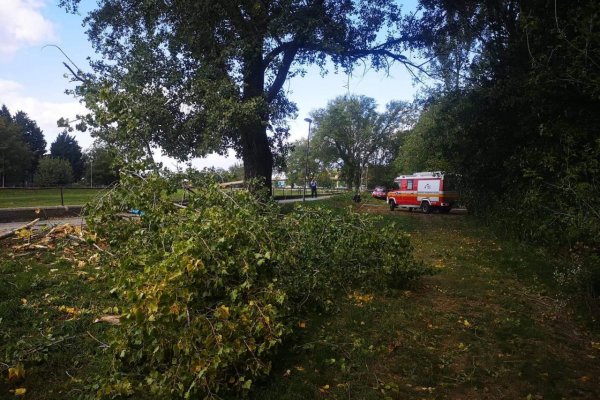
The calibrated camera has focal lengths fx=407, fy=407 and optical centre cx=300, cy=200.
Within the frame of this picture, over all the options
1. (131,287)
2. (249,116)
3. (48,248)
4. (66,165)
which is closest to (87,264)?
(48,248)

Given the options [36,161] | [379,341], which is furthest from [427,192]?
[36,161]

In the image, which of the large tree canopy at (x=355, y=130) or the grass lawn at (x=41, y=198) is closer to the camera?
the grass lawn at (x=41, y=198)

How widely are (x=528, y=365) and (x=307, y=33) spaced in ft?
32.1

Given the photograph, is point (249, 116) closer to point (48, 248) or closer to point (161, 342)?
point (48, 248)

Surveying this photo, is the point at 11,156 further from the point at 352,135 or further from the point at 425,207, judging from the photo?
the point at 425,207

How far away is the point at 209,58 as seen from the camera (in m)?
11.5

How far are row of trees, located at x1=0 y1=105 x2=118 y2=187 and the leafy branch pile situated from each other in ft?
102

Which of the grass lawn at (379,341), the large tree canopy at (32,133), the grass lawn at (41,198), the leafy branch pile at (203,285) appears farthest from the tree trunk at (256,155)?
the large tree canopy at (32,133)

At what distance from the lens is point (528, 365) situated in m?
3.96

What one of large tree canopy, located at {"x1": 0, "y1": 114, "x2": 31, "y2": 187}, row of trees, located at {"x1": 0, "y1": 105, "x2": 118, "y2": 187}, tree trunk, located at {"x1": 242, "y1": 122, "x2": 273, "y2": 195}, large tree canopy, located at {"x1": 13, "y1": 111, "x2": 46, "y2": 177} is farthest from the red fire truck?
large tree canopy, located at {"x1": 13, "y1": 111, "x2": 46, "y2": 177}

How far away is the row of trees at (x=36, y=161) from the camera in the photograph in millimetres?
40719

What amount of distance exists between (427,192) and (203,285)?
20.1 meters

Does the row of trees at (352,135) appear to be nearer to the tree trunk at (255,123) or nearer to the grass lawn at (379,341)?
the tree trunk at (255,123)

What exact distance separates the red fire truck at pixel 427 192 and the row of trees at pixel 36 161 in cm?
2319
